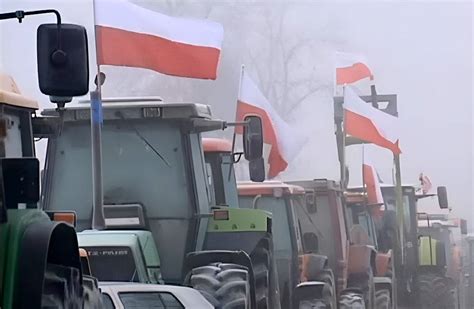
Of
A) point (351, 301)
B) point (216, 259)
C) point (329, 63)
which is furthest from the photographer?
point (329, 63)

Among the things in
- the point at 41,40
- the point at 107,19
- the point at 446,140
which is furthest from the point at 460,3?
the point at 41,40

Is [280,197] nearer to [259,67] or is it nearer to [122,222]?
[122,222]

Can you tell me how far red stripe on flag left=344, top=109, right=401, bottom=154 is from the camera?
18.0 metres

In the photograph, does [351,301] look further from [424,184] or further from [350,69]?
[424,184]

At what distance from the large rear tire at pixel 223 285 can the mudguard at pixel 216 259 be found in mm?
291

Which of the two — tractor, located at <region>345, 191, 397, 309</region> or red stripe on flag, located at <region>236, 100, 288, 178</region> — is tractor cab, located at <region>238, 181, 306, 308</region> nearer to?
red stripe on flag, located at <region>236, 100, 288, 178</region>

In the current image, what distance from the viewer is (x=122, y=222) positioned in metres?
9.70

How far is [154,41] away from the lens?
11.7m

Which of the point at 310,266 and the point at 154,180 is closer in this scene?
the point at 154,180

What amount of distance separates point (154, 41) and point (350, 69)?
8586 millimetres

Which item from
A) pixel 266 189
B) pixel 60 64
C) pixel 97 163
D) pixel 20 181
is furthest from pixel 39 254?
pixel 266 189

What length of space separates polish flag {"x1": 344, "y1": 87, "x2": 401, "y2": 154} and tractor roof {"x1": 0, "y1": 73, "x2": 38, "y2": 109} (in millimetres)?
11861

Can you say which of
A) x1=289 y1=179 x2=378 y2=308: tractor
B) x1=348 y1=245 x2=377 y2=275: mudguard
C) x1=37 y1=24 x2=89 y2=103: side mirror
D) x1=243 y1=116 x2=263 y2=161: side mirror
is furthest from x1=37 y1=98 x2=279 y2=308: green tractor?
x1=348 y1=245 x2=377 y2=275: mudguard

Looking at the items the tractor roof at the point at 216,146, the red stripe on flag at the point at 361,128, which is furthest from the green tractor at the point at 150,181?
the red stripe on flag at the point at 361,128
